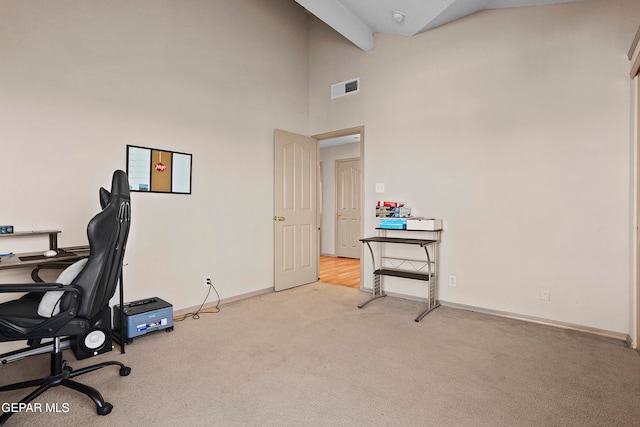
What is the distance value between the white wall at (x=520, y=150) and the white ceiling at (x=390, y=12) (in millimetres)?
121

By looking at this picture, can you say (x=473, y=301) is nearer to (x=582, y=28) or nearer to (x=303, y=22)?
(x=582, y=28)

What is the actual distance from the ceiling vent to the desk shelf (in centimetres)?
192

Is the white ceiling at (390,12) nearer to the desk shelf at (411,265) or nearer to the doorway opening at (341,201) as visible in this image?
the desk shelf at (411,265)

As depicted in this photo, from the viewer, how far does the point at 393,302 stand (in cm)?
395

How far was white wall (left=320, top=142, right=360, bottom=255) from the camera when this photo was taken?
305 inches

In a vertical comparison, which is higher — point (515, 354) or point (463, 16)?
point (463, 16)

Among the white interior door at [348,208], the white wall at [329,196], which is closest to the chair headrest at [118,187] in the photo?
the white interior door at [348,208]

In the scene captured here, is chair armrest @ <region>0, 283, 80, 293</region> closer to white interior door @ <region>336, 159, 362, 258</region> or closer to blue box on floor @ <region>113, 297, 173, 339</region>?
blue box on floor @ <region>113, 297, 173, 339</region>

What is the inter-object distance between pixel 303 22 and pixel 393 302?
4112 mm

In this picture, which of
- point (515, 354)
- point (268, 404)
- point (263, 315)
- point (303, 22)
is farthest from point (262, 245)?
point (303, 22)

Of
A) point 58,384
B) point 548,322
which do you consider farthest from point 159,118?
point 548,322

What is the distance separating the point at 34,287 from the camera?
5.22ft

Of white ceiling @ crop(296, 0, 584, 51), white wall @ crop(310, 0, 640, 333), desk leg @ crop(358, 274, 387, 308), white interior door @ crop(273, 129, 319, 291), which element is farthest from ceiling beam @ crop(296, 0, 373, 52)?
desk leg @ crop(358, 274, 387, 308)

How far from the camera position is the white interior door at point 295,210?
4445 mm
